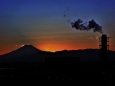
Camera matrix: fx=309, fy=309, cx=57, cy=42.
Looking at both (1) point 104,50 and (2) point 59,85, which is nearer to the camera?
(2) point 59,85

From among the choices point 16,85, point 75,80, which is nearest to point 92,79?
point 75,80

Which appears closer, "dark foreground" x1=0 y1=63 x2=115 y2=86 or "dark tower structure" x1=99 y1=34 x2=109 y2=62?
"dark foreground" x1=0 y1=63 x2=115 y2=86

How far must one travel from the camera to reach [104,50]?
358 ft

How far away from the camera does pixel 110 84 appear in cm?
Result: 5753

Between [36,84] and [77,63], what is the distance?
4688cm

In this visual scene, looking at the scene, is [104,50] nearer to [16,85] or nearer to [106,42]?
[106,42]

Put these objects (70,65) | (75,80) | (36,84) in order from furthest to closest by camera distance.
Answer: (70,65)
(75,80)
(36,84)

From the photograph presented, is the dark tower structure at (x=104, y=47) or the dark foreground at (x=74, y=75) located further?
the dark tower structure at (x=104, y=47)

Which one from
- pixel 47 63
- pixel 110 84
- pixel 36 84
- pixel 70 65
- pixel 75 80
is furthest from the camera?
pixel 47 63

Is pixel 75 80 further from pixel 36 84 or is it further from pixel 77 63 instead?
pixel 77 63

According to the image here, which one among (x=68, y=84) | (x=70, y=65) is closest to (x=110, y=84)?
(x=68, y=84)

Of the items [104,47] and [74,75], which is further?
[104,47]

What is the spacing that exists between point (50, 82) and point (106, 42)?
5099cm

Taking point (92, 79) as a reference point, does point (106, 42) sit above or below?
above
